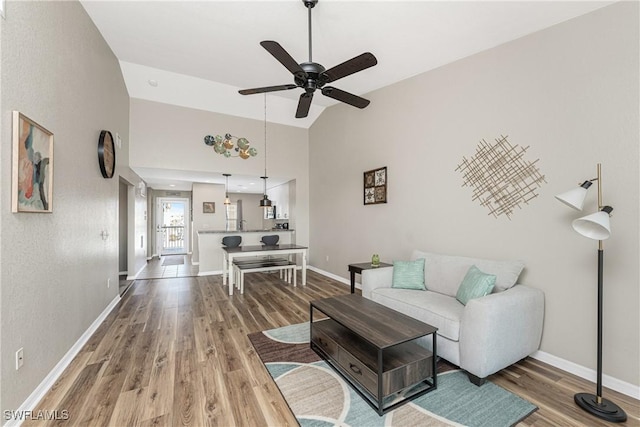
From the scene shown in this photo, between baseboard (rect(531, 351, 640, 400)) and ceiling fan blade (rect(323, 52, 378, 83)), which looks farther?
ceiling fan blade (rect(323, 52, 378, 83))

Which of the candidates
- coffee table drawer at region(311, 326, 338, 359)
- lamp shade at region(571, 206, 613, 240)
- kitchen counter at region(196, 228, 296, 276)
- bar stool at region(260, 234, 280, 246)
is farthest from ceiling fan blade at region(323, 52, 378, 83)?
kitchen counter at region(196, 228, 296, 276)

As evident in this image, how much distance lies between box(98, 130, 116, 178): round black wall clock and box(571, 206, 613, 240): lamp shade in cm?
464

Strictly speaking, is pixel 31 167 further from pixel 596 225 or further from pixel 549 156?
pixel 549 156

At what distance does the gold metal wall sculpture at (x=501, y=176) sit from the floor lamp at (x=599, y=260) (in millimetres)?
619

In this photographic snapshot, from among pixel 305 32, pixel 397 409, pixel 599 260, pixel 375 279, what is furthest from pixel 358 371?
pixel 305 32

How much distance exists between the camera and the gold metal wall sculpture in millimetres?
2531

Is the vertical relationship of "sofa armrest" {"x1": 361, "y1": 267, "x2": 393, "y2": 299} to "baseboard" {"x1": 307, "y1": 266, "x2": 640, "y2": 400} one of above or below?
above

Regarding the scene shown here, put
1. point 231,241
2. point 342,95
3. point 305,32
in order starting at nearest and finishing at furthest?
point 342,95 < point 305,32 < point 231,241

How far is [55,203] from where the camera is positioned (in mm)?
2133

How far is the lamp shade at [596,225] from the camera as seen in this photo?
1710mm

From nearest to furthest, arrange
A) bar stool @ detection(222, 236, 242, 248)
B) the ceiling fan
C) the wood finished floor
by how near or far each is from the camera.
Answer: the wood finished floor → the ceiling fan → bar stool @ detection(222, 236, 242, 248)

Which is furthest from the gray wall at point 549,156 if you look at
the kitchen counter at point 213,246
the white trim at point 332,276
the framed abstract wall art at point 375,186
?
the kitchen counter at point 213,246

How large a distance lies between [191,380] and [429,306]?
2.13 meters

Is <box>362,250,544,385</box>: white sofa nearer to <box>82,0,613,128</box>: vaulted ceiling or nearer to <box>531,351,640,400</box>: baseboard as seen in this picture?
<box>531,351,640,400</box>: baseboard
